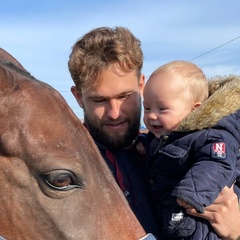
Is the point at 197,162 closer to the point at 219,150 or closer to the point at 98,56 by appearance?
the point at 219,150

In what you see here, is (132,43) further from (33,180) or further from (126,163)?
(33,180)

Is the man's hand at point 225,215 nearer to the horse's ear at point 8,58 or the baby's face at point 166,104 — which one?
the baby's face at point 166,104

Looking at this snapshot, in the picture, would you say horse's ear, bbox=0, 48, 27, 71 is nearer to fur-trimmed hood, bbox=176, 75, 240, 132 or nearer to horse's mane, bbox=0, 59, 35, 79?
horse's mane, bbox=0, 59, 35, 79

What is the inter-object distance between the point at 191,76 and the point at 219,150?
0.69 meters

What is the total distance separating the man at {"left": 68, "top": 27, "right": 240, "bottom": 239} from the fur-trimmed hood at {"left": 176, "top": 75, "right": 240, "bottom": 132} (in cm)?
46

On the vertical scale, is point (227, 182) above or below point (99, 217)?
below

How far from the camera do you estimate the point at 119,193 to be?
256 centimetres

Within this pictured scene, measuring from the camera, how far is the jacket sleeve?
298 cm

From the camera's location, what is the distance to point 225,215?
3244mm

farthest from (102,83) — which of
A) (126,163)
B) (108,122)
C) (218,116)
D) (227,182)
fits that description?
(227,182)

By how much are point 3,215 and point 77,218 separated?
0.36 meters

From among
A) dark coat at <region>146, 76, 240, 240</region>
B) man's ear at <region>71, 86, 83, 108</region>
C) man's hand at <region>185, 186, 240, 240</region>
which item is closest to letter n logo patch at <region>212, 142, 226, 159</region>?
dark coat at <region>146, 76, 240, 240</region>

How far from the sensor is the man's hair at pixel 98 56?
3.60 metres

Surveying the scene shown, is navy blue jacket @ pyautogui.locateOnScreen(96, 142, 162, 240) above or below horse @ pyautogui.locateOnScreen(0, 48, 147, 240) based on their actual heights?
below
